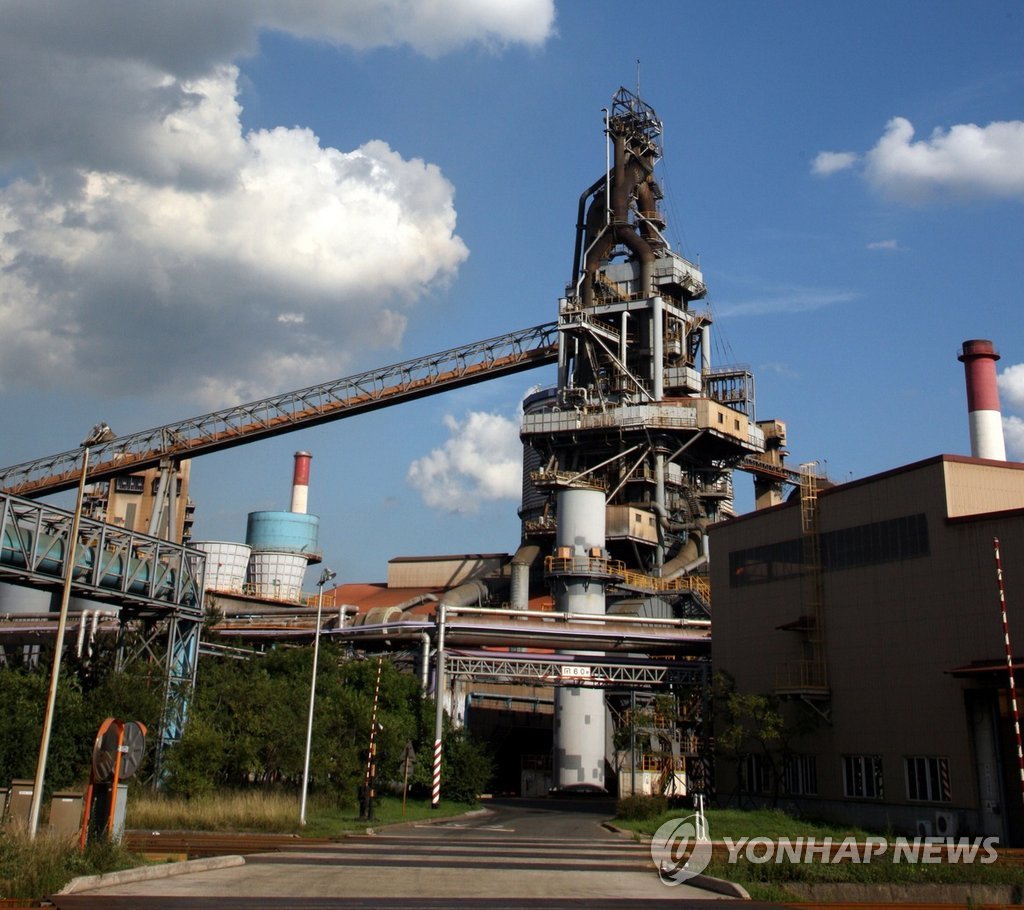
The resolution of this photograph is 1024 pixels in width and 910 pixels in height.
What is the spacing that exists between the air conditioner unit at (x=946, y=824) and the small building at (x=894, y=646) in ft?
0.13

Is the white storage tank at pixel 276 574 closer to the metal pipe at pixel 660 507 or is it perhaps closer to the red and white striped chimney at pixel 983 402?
the metal pipe at pixel 660 507

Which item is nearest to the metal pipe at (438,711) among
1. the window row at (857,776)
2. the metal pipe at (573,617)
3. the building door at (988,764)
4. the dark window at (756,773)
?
the metal pipe at (573,617)

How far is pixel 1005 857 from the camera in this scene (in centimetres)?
2084

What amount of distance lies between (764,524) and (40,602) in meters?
52.2

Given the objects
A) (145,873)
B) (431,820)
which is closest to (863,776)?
(431,820)

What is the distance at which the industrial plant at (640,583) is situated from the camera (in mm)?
32062

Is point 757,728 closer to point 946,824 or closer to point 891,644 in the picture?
point 891,644

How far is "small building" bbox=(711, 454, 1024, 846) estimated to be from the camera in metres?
30.6

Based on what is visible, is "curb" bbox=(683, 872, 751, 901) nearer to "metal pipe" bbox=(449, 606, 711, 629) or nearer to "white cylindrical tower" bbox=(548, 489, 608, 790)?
"metal pipe" bbox=(449, 606, 711, 629)

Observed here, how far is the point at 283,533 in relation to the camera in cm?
8575

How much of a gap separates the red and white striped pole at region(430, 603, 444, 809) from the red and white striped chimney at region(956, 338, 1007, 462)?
23.5m

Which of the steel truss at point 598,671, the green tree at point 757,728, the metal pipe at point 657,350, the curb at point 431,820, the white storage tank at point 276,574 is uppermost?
the metal pipe at point 657,350

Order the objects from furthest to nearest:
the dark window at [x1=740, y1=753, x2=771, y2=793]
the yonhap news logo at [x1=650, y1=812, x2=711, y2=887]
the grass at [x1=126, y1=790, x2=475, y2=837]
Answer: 1. the dark window at [x1=740, y1=753, x2=771, y2=793]
2. the grass at [x1=126, y1=790, x2=475, y2=837]
3. the yonhap news logo at [x1=650, y1=812, x2=711, y2=887]

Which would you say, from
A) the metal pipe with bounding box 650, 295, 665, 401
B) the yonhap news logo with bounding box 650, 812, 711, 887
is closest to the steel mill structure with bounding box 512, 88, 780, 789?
the metal pipe with bounding box 650, 295, 665, 401
